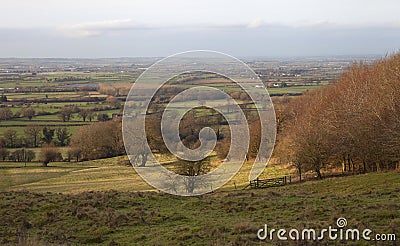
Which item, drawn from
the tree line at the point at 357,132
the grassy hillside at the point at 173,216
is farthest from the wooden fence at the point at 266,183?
the grassy hillside at the point at 173,216

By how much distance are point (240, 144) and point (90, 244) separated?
24071mm

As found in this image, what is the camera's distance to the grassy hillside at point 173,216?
442 inches

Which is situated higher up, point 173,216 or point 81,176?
point 173,216

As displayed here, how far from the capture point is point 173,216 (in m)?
14.6

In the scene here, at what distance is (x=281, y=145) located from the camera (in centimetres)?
3766

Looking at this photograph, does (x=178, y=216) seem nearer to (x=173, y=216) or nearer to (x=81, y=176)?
(x=173, y=216)

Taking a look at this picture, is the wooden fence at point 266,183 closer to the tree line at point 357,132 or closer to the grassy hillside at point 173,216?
the tree line at point 357,132

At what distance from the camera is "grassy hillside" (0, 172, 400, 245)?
1123cm

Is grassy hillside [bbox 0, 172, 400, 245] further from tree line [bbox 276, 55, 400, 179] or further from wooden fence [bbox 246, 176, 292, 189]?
wooden fence [bbox 246, 176, 292, 189]

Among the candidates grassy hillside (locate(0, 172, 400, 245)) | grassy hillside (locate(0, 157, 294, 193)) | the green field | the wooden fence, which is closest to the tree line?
the wooden fence

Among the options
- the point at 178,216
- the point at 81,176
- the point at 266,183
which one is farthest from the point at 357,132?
the point at 81,176

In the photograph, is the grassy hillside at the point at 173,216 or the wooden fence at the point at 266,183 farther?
the wooden fence at the point at 266,183

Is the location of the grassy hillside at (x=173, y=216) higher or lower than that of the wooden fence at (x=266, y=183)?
higher

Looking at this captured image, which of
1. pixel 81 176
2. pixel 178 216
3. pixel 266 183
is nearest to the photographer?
pixel 178 216
